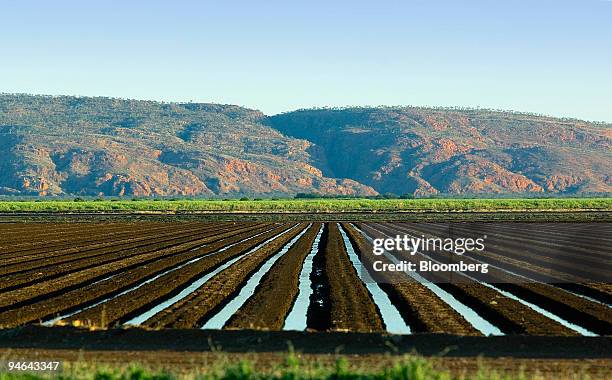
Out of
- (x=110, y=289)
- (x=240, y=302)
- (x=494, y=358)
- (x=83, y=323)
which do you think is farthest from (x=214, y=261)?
(x=494, y=358)

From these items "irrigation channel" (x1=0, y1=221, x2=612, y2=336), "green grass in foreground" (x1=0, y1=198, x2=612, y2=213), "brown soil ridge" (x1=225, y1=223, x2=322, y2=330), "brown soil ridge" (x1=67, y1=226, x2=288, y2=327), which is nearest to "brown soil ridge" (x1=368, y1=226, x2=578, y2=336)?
"irrigation channel" (x1=0, y1=221, x2=612, y2=336)

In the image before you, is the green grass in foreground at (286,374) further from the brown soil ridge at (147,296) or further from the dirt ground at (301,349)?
the brown soil ridge at (147,296)

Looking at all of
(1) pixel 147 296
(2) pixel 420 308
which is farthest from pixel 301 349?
(1) pixel 147 296

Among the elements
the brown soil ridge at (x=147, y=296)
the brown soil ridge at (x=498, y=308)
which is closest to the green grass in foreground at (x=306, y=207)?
the brown soil ridge at (x=147, y=296)

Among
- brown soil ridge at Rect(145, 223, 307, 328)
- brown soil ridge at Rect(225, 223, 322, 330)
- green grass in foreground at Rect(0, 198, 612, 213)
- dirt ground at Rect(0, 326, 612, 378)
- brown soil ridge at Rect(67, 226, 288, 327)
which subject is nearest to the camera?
dirt ground at Rect(0, 326, 612, 378)

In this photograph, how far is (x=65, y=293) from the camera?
23359mm

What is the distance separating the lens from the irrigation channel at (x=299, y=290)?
18.7m

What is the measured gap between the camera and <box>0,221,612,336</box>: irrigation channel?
1869 centimetres

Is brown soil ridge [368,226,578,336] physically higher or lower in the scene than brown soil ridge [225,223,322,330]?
higher

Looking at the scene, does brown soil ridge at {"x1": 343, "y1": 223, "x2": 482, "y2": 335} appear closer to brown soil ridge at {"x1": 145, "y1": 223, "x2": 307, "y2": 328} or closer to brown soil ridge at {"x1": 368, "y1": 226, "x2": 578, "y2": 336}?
brown soil ridge at {"x1": 368, "y1": 226, "x2": 578, "y2": 336}

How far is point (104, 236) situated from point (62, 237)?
7.89 feet

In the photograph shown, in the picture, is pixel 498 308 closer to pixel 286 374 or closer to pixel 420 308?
pixel 420 308

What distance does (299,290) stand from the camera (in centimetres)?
2430

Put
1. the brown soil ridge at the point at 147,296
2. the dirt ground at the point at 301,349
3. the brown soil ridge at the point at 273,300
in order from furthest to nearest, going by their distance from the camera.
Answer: the brown soil ridge at the point at 147,296 → the brown soil ridge at the point at 273,300 → the dirt ground at the point at 301,349
